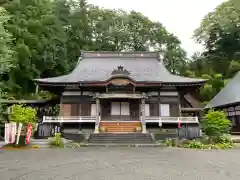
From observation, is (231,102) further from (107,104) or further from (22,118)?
(22,118)

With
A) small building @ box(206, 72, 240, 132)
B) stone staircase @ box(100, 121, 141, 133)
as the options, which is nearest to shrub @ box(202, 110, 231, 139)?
stone staircase @ box(100, 121, 141, 133)

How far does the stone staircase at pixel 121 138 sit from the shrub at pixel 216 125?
12.8 ft

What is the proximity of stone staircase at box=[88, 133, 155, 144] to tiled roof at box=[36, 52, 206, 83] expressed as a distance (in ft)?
17.3

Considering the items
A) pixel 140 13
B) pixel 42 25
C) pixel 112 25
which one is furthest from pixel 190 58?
pixel 42 25

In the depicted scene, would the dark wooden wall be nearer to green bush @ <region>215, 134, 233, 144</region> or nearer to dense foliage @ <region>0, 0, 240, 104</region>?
green bush @ <region>215, 134, 233, 144</region>

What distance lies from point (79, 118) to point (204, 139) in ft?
31.4

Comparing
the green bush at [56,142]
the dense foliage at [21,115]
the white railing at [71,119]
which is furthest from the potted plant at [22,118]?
the white railing at [71,119]

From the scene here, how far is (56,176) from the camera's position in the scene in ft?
20.4

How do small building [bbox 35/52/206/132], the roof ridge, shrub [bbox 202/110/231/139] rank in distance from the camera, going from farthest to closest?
the roof ridge < small building [bbox 35/52/206/132] < shrub [bbox 202/110/231/139]

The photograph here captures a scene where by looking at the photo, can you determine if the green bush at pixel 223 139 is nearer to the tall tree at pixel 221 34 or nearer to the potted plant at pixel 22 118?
the potted plant at pixel 22 118

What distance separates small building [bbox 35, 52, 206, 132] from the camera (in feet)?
60.0

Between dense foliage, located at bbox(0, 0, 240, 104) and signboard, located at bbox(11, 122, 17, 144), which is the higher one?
dense foliage, located at bbox(0, 0, 240, 104)

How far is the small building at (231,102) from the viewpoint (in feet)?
69.5

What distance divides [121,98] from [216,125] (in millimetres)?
7631
